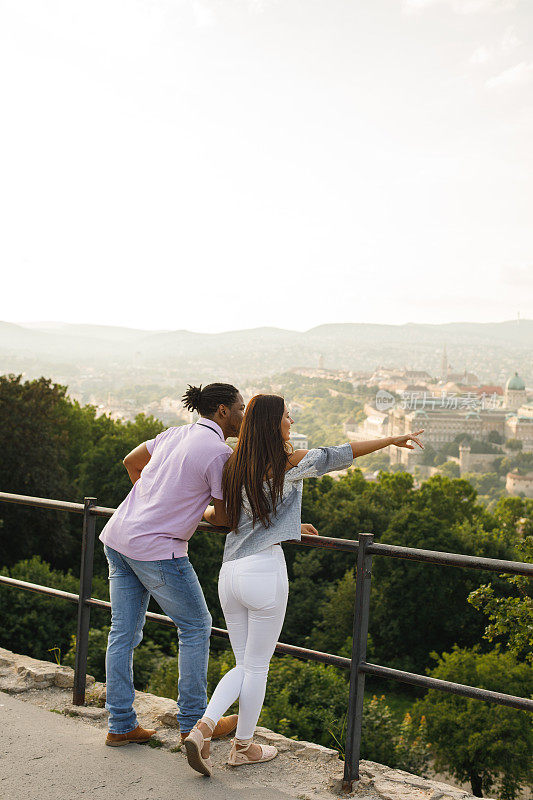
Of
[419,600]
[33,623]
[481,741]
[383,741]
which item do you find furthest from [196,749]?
[419,600]

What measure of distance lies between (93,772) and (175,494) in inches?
43.4

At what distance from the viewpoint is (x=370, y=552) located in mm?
3016

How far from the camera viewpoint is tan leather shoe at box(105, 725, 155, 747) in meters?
3.32

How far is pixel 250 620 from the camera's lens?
3.04m

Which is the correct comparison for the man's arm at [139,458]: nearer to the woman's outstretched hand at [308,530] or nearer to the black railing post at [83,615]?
the black railing post at [83,615]

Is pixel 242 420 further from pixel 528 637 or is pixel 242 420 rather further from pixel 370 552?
pixel 528 637

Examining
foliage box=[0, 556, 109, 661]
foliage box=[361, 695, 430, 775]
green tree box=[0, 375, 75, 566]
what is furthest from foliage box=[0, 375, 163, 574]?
foliage box=[361, 695, 430, 775]

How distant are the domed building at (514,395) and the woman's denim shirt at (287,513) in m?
159

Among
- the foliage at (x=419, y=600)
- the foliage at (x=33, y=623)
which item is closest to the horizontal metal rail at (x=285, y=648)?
the foliage at (x=33, y=623)

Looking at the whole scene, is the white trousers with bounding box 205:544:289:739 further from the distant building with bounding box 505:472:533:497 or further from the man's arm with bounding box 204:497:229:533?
the distant building with bounding box 505:472:533:497

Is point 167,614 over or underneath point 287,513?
underneath

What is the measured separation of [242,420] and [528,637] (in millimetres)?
16680

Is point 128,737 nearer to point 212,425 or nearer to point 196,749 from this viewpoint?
point 196,749

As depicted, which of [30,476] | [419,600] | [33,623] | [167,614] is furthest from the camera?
[419,600]
